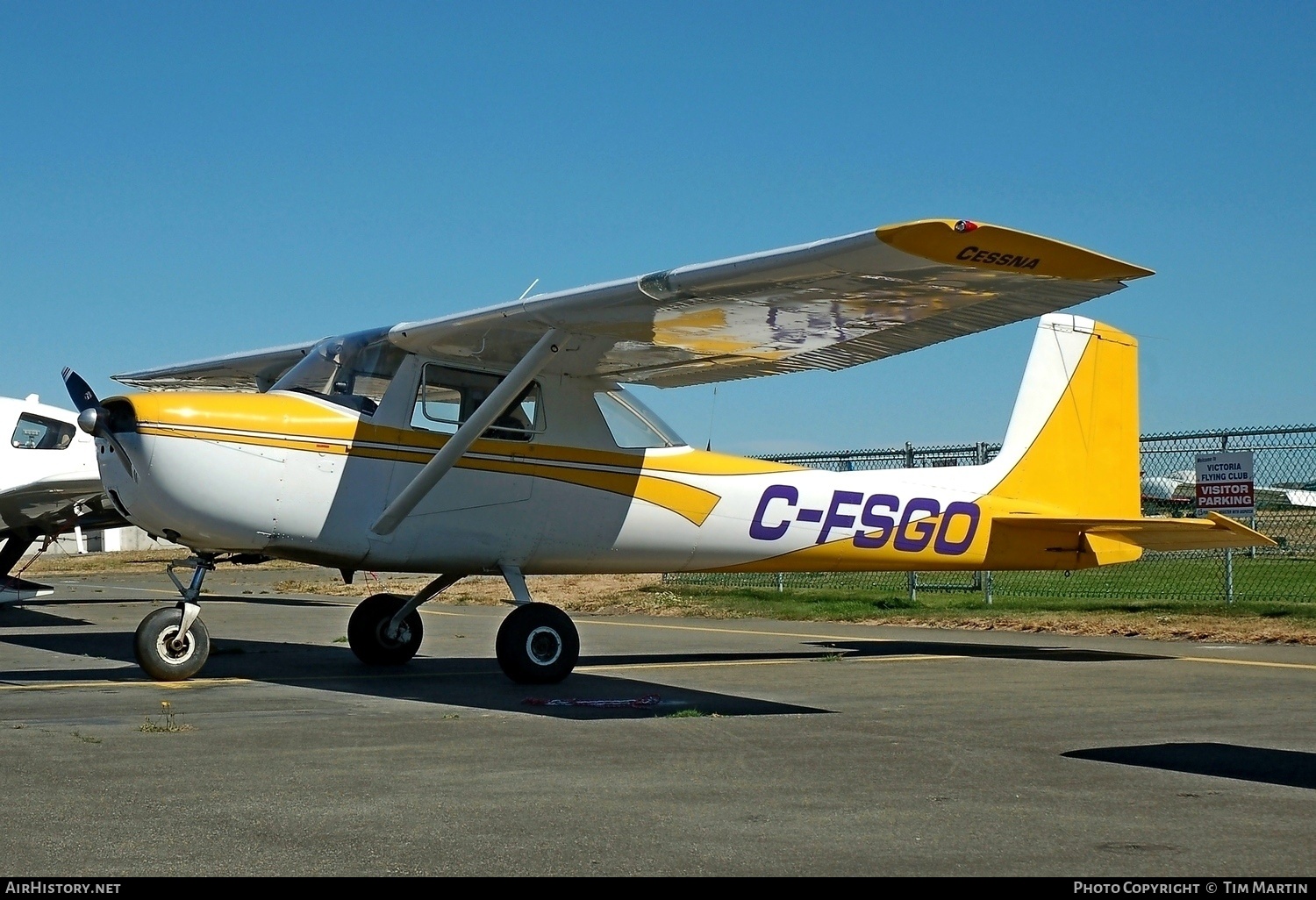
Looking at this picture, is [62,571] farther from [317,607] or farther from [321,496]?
[321,496]

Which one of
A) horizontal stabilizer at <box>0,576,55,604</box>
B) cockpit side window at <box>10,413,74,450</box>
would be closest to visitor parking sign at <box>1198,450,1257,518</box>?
cockpit side window at <box>10,413,74,450</box>

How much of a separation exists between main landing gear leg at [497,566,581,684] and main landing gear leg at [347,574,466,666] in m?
1.57

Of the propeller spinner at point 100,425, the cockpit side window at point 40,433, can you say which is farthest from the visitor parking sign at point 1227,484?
the cockpit side window at point 40,433

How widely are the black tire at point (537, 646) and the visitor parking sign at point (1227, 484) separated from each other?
788 cm

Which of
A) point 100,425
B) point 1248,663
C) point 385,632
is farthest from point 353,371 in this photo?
point 1248,663

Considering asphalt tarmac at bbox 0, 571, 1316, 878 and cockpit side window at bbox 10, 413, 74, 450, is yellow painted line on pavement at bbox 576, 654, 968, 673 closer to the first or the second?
asphalt tarmac at bbox 0, 571, 1316, 878

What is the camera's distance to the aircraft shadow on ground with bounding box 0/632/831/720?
8.08m

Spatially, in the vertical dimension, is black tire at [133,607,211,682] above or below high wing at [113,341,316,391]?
below

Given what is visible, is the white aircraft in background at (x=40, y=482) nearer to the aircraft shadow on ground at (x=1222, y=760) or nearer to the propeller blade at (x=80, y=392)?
the propeller blade at (x=80, y=392)

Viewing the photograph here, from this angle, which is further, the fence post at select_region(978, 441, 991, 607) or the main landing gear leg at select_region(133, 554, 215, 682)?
the fence post at select_region(978, 441, 991, 607)

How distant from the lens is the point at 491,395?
30.3ft

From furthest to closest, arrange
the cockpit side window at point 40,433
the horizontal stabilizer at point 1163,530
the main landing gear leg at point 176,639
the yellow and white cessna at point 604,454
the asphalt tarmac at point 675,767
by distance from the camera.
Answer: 1. the cockpit side window at point 40,433
2. the horizontal stabilizer at point 1163,530
3. the main landing gear leg at point 176,639
4. the yellow and white cessna at point 604,454
5. the asphalt tarmac at point 675,767

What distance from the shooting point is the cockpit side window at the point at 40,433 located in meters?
17.0
